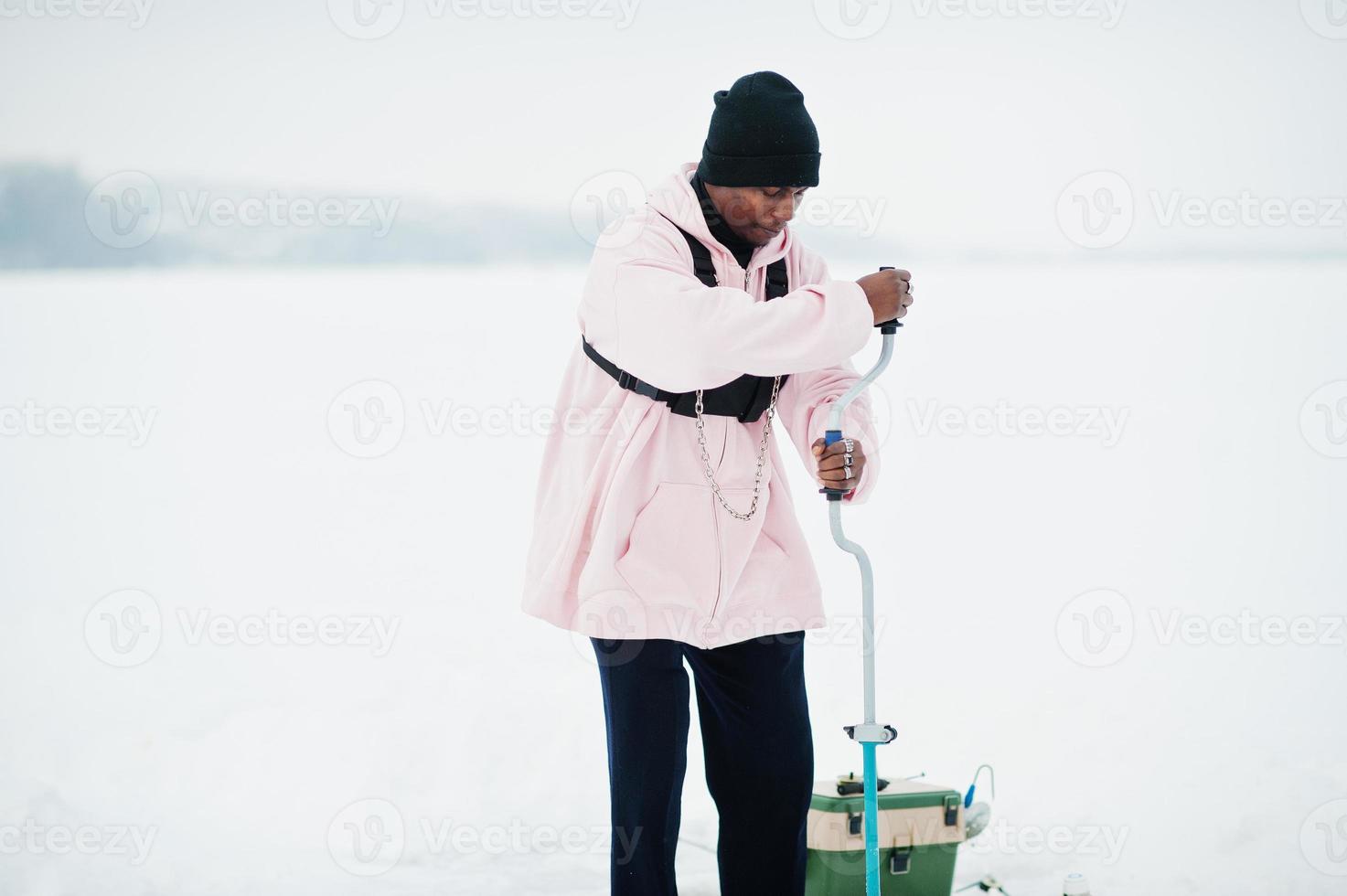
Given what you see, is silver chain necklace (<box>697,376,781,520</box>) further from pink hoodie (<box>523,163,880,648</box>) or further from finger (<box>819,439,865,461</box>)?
finger (<box>819,439,865,461</box>)

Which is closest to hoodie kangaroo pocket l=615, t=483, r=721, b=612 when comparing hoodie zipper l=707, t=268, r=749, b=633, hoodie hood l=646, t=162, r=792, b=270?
hoodie zipper l=707, t=268, r=749, b=633

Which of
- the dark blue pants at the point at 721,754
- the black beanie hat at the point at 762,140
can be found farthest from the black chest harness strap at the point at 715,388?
the dark blue pants at the point at 721,754

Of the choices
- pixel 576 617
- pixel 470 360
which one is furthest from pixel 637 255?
pixel 470 360

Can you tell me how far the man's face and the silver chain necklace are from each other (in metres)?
0.20

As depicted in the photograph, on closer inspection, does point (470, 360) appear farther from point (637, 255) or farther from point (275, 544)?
point (637, 255)

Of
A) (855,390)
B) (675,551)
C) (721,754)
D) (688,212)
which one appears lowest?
(721,754)

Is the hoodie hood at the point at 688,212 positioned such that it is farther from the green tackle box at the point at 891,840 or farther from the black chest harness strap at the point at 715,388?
the green tackle box at the point at 891,840

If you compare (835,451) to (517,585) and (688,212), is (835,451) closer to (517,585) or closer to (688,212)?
(688,212)

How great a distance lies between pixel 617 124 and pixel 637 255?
13.0 ft

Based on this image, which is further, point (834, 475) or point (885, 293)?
point (834, 475)

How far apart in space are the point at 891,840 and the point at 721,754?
63cm

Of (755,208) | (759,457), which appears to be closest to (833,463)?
(759,457)

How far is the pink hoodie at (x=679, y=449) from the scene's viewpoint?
53.5 inches

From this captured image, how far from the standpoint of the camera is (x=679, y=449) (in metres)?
1.55
